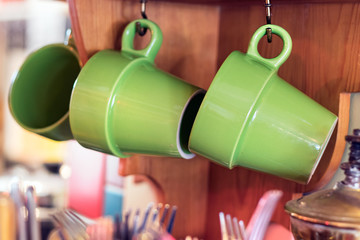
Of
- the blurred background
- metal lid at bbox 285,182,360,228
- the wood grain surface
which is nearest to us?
metal lid at bbox 285,182,360,228

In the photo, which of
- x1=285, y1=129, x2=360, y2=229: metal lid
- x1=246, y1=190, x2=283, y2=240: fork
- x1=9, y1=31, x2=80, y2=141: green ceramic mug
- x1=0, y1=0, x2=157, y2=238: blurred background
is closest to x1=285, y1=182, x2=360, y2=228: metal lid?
x1=285, y1=129, x2=360, y2=229: metal lid

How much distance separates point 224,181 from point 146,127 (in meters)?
0.26

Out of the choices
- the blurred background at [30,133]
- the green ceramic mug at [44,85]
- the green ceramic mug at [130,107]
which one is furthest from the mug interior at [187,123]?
the blurred background at [30,133]

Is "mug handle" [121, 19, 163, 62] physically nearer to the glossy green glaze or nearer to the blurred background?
the glossy green glaze

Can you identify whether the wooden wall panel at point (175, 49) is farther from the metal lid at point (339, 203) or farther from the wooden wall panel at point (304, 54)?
the metal lid at point (339, 203)

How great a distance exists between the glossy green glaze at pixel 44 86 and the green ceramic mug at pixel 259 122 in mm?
323

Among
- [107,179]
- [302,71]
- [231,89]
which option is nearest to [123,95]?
[231,89]

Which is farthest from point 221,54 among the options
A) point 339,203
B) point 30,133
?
point 30,133

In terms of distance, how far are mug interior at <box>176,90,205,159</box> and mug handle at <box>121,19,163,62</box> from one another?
3.4 inches

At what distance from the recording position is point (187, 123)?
0.68m

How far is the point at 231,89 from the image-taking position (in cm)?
57

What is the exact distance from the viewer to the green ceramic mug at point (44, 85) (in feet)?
2.73

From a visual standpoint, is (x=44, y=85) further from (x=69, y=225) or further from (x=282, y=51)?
(x=282, y=51)

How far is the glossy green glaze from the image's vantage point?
2.73 feet
